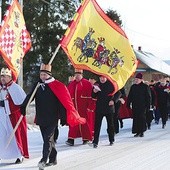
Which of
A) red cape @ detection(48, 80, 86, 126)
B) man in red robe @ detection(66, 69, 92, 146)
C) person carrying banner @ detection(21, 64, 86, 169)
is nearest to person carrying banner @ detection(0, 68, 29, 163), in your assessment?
person carrying banner @ detection(21, 64, 86, 169)

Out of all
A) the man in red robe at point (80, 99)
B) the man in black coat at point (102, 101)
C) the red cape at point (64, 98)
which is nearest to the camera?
the red cape at point (64, 98)

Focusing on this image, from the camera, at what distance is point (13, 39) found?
10.2 m

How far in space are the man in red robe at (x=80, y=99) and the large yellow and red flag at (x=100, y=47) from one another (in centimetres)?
148

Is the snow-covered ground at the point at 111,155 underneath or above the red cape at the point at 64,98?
underneath

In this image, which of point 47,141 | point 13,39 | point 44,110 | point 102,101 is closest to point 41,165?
point 47,141

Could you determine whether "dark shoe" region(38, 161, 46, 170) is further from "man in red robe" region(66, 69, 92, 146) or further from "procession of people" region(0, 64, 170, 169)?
"man in red robe" region(66, 69, 92, 146)

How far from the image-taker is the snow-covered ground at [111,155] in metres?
8.06

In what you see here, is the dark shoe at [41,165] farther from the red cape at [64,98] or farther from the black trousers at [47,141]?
the red cape at [64,98]

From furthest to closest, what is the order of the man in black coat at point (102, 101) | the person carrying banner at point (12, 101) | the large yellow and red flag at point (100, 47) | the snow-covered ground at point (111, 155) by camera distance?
1. the man in black coat at point (102, 101)
2. the large yellow and red flag at point (100, 47)
3. the person carrying banner at point (12, 101)
4. the snow-covered ground at point (111, 155)

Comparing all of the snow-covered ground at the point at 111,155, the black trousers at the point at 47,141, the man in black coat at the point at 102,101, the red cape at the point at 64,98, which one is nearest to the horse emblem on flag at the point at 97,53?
the man in black coat at the point at 102,101

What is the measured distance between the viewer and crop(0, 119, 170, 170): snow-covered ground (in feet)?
26.5

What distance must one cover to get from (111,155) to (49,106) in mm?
2226

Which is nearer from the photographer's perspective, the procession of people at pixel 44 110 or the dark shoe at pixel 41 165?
the dark shoe at pixel 41 165

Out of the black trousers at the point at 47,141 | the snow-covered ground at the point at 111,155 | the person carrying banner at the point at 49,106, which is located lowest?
the snow-covered ground at the point at 111,155
